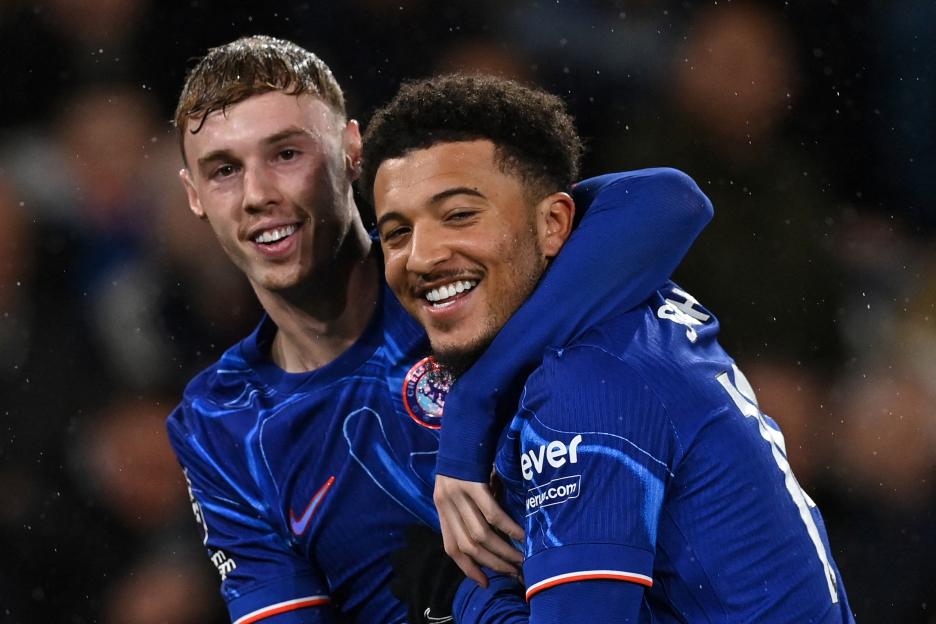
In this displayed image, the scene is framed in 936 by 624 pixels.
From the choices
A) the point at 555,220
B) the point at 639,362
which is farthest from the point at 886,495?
the point at 639,362

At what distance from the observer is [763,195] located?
348 cm

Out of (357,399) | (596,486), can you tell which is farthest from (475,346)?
(357,399)

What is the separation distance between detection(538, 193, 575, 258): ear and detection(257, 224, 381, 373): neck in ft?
2.18

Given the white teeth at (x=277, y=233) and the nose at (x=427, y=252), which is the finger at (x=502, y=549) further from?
the white teeth at (x=277, y=233)

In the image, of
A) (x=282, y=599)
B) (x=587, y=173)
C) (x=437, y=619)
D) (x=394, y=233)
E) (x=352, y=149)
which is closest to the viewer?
(x=394, y=233)

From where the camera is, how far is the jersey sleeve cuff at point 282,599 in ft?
8.27

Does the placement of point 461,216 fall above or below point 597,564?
above

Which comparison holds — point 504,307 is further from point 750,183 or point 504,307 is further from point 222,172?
point 750,183

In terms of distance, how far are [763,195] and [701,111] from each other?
35 cm

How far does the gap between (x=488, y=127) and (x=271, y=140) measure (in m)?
0.68

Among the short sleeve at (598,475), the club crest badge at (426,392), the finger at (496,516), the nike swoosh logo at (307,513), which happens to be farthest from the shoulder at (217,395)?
the short sleeve at (598,475)

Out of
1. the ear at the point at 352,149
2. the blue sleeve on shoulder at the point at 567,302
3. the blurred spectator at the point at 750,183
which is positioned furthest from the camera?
the blurred spectator at the point at 750,183

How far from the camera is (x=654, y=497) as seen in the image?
1669 millimetres

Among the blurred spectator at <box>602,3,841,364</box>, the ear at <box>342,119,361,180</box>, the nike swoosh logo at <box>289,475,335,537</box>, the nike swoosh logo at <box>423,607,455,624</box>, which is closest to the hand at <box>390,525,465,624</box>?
the nike swoosh logo at <box>423,607,455,624</box>
